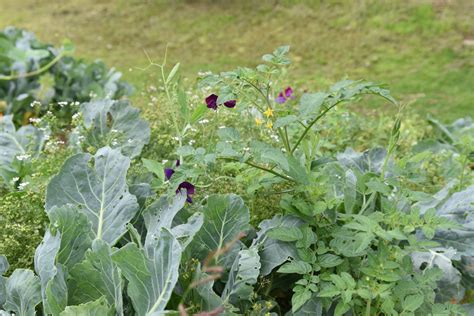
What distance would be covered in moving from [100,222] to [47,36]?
5.99m

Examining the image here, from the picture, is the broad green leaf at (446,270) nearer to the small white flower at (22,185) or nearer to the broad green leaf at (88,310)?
the broad green leaf at (88,310)

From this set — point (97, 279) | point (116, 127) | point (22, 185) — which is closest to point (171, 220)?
point (97, 279)

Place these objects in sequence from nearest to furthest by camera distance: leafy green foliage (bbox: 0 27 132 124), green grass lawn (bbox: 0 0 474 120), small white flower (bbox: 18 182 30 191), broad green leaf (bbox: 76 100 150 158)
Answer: small white flower (bbox: 18 182 30 191)
broad green leaf (bbox: 76 100 150 158)
leafy green foliage (bbox: 0 27 132 124)
green grass lawn (bbox: 0 0 474 120)

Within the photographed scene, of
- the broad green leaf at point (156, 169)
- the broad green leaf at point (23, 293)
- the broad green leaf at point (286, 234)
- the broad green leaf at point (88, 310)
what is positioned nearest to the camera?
the broad green leaf at point (88, 310)

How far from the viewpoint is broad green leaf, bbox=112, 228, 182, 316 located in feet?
6.35

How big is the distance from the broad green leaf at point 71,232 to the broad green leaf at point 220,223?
35 cm

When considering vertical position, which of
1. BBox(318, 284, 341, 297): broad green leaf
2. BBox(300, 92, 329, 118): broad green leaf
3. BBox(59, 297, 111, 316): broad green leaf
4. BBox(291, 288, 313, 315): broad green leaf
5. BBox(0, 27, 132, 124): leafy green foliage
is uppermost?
BBox(300, 92, 329, 118): broad green leaf

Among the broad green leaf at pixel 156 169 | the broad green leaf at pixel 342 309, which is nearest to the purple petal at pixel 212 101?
the broad green leaf at pixel 156 169

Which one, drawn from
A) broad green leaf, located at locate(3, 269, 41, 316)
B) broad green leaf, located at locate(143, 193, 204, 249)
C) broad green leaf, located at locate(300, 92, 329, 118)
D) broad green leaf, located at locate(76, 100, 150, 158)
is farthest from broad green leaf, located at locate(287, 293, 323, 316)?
broad green leaf, located at locate(76, 100, 150, 158)

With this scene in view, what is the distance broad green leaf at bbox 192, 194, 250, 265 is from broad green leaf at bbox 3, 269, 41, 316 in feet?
1.69

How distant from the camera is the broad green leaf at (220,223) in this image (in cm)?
226

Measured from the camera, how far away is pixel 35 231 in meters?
2.38

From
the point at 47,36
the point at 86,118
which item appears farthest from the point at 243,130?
the point at 47,36

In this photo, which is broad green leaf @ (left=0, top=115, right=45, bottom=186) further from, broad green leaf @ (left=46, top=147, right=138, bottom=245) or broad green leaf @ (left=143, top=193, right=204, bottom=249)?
broad green leaf @ (left=143, top=193, right=204, bottom=249)
